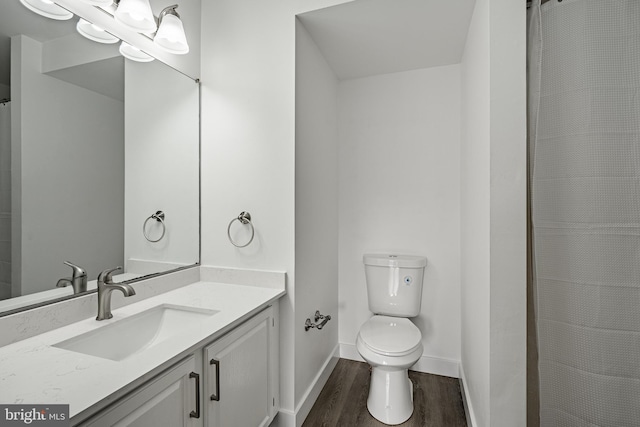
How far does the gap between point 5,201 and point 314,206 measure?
136 centimetres

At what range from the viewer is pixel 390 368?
170 cm

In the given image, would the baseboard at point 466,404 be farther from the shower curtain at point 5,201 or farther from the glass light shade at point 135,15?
the glass light shade at point 135,15

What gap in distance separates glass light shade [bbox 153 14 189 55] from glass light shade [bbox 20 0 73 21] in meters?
0.35

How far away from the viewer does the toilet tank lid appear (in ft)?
6.85

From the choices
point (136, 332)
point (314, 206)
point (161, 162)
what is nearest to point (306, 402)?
point (136, 332)

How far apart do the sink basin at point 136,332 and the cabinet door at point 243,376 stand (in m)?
0.16

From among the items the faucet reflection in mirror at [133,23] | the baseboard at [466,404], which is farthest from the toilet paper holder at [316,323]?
the faucet reflection in mirror at [133,23]

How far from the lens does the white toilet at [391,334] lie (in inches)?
66.7

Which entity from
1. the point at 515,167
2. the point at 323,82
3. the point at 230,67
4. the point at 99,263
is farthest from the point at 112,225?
the point at 515,167

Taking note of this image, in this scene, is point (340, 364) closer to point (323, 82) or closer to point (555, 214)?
point (555, 214)

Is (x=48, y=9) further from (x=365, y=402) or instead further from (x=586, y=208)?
(x=365, y=402)

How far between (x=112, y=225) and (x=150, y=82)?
0.75 m

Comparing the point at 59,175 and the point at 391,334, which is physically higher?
the point at 59,175

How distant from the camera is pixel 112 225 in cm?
135
